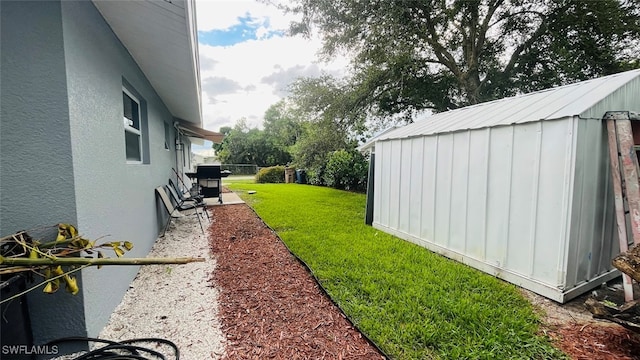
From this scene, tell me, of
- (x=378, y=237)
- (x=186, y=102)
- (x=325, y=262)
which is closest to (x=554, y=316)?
(x=325, y=262)

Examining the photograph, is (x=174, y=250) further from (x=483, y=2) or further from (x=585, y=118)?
(x=483, y=2)

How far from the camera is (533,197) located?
3.55 m

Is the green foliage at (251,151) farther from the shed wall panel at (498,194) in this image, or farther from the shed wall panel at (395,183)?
the shed wall panel at (498,194)

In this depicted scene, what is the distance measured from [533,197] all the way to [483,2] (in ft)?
30.9

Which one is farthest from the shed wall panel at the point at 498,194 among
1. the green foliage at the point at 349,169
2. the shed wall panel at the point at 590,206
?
the green foliage at the point at 349,169

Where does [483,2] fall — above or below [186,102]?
above

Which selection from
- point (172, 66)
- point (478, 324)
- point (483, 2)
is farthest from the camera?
point (483, 2)

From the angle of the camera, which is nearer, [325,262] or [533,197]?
[533,197]

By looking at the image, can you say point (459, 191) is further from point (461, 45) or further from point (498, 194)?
point (461, 45)

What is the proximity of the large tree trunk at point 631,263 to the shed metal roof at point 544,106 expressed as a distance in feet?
5.10

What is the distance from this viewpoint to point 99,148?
2.85m

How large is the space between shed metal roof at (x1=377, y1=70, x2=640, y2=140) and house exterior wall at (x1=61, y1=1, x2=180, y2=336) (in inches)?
196

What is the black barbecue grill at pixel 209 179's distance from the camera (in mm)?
9781

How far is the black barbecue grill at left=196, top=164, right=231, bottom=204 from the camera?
9.78 meters
